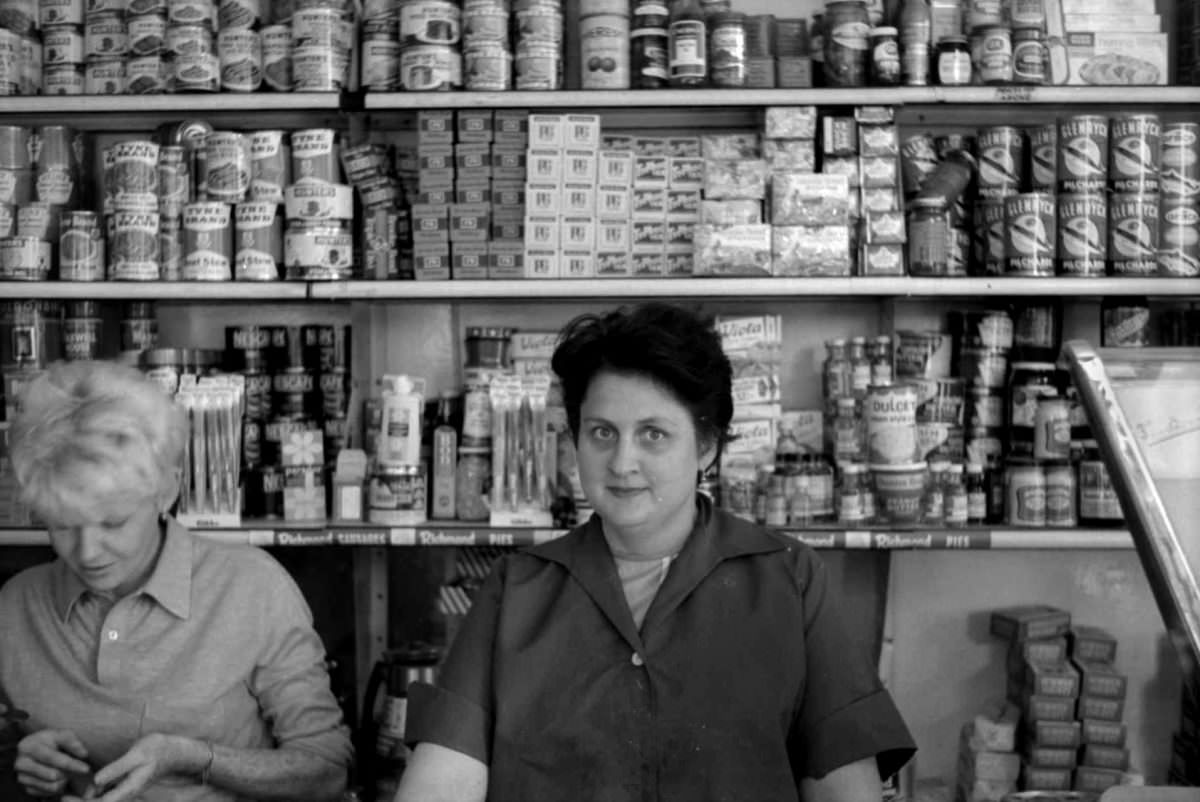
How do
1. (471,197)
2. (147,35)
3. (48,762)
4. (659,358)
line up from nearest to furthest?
(659,358) < (48,762) < (471,197) < (147,35)

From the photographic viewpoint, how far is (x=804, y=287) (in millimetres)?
3299

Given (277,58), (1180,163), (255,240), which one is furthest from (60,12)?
(1180,163)

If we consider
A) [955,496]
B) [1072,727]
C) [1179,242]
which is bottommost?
[1072,727]

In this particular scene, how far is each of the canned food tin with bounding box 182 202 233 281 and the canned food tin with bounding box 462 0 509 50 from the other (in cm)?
74

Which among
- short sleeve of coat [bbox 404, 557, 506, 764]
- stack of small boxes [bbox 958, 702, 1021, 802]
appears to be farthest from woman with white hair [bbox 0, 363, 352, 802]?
stack of small boxes [bbox 958, 702, 1021, 802]

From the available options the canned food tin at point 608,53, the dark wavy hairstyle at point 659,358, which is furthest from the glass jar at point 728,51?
the dark wavy hairstyle at point 659,358

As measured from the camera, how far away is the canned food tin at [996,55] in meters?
3.36

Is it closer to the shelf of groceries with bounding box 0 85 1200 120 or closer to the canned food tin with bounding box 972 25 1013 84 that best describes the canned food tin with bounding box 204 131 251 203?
the shelf of groceries with bounding box 0 85 1200 120

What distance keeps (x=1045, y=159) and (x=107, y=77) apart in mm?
2371

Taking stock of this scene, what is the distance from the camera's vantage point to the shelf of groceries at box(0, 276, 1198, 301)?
10.8ft

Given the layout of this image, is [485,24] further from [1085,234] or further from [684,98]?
[1085,234]

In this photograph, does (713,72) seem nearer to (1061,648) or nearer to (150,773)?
(1061,648)

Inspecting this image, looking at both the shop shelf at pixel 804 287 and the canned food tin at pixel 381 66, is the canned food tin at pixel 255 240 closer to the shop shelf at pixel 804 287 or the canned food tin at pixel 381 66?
the shop shelf at pixel 804 287

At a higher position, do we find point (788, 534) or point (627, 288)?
point (627, 288)
